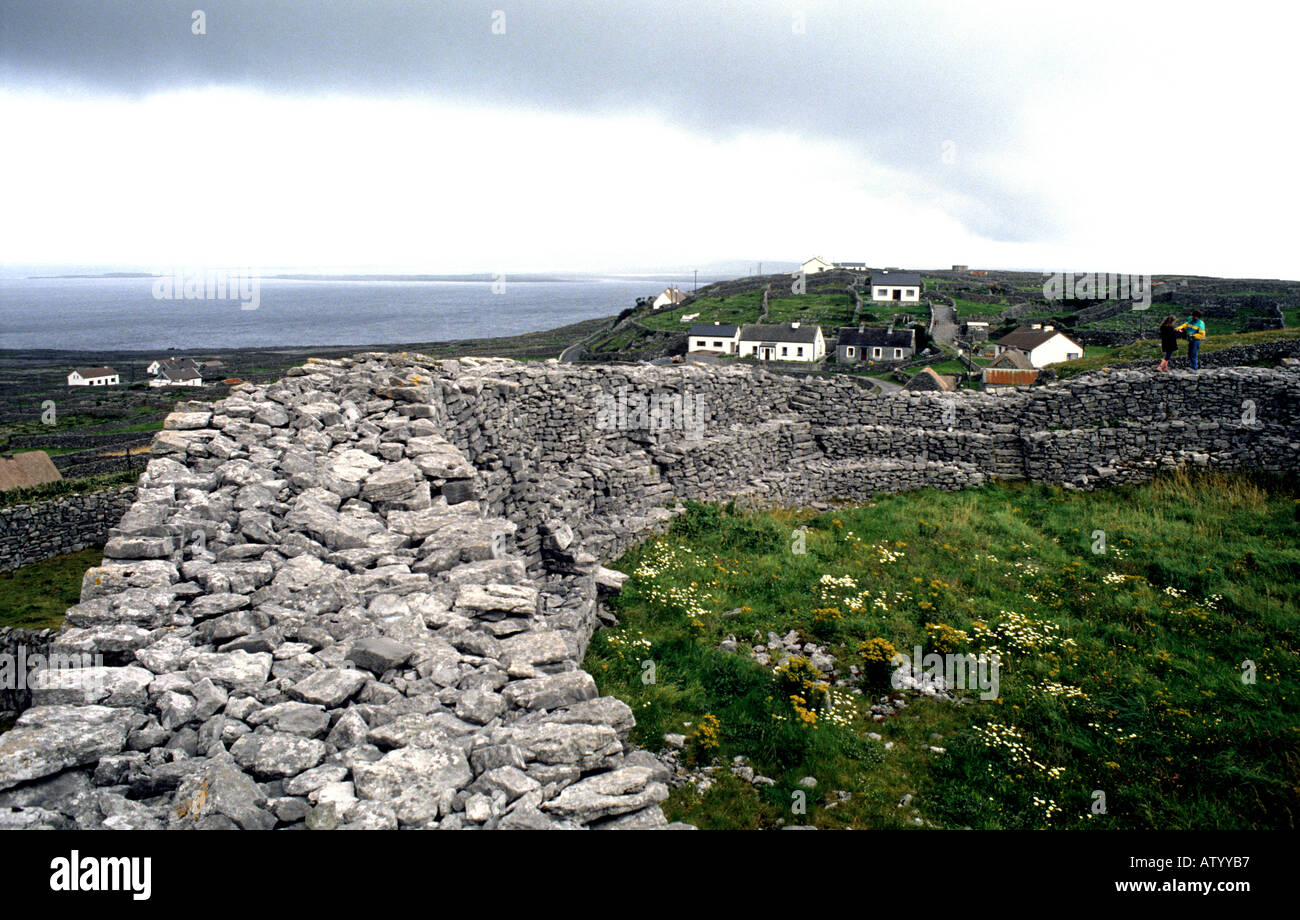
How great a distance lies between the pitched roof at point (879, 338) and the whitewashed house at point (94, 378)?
116 metres

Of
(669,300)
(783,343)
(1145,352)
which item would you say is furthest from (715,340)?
(669,300)

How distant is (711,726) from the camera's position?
29.5 feet

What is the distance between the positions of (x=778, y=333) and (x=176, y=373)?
318 ft

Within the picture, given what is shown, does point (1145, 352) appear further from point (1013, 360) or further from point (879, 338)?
point (879, 338)

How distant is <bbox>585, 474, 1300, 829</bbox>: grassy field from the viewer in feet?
26.1

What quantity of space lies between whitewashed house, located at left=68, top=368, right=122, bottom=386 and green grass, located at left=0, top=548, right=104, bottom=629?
10642cm

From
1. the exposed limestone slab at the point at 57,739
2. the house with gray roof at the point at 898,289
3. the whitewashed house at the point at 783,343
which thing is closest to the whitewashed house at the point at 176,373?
the whitewashed house at the point at 783,343

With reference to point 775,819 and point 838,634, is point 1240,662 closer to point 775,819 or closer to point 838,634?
point 838,634

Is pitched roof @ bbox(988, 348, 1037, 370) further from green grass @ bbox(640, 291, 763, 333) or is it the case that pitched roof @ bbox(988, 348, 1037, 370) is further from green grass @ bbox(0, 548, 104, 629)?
green grass @ bbox(0, 548, 104, 629)

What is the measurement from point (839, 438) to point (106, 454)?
65.5 metres

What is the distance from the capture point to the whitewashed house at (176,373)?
357 feet

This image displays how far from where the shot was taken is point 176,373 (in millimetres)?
111938

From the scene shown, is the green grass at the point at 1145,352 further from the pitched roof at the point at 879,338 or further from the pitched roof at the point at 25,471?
the pitched roof at the point at 25,471
